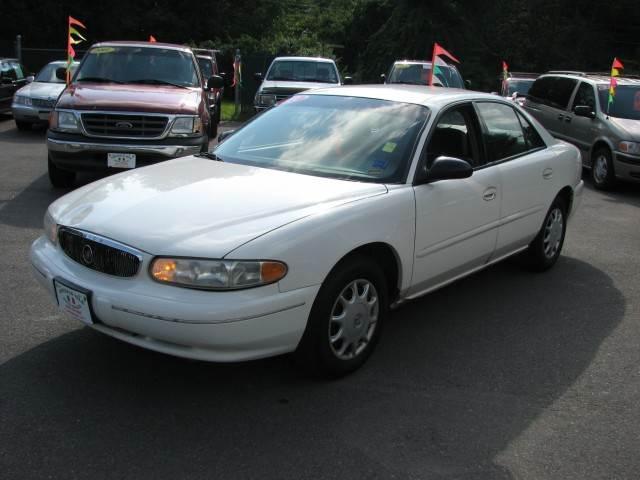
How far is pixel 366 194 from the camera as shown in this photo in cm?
391

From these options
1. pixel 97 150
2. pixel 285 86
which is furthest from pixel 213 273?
pixel 285 86

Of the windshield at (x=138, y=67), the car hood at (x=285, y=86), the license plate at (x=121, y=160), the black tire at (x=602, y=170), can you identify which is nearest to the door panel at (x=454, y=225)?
the license plate at (x=121, y=160)

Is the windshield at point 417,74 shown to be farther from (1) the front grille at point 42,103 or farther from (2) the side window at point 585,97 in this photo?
(1) the front grille at point 42,103

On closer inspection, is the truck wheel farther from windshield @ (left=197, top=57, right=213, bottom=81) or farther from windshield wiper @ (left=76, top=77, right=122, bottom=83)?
windshield wiper @ (left=76, top=77, right=122, bottom=83)

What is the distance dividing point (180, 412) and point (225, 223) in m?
0.96

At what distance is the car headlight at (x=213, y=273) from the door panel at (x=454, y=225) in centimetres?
125

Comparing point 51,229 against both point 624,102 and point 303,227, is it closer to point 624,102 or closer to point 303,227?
point 303,227

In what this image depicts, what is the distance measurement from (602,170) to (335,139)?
754 centimetres

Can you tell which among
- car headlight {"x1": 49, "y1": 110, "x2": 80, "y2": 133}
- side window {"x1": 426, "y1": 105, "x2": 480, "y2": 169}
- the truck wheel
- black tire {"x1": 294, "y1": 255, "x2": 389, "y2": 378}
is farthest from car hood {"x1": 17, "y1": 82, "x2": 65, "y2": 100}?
black tire {"x1": 294, "y1": 255, "x2": 389, "y2": 378}

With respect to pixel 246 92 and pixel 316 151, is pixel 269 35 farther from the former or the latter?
pixel 316 151

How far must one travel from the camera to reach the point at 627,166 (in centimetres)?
1010

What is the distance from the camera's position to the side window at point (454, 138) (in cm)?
454

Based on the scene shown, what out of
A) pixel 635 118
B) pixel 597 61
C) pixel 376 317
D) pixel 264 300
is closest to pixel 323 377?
pixel 376 317

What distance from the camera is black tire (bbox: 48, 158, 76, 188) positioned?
28.1ft
